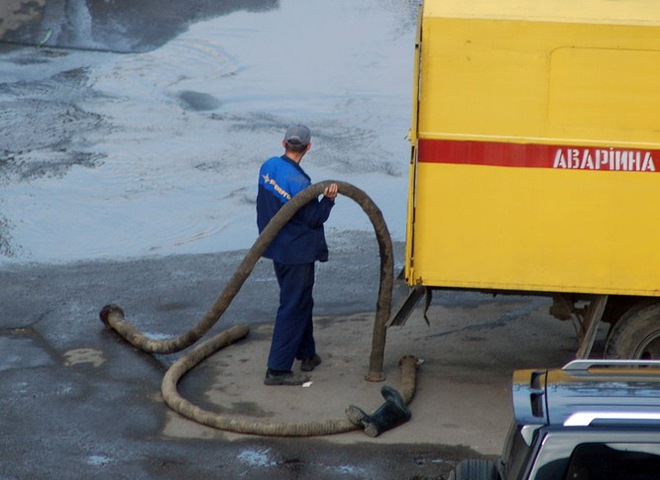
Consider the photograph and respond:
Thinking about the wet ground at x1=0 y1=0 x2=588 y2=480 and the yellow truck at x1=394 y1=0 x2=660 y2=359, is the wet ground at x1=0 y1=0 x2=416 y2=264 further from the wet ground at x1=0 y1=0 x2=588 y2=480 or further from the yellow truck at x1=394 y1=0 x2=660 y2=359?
the yellow truck at x1=394 y1=0 x2=660 y2=359

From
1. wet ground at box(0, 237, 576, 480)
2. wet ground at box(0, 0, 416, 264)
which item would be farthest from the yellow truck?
wet ground at box(0, 0, 416, 264)

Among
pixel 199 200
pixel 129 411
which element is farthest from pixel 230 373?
pixel 199 200

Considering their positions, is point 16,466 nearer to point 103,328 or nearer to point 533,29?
point 103,328

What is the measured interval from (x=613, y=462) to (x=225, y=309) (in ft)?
15.5

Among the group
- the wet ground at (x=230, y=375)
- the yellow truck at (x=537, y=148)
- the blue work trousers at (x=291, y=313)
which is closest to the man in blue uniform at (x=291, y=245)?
the blue work trousers at (x=291, y=313)

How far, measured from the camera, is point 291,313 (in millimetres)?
8180

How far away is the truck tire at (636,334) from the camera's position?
7.70m

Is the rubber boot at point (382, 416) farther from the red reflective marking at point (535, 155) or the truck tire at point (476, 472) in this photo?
the truck tire at point (476, 472)

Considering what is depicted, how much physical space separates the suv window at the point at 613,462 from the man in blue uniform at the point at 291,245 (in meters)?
4.25

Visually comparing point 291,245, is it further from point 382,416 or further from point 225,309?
point 382,416

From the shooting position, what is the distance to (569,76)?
729 centimetres

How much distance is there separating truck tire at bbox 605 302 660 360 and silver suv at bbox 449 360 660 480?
3429mm

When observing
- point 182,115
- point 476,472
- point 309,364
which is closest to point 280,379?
point 309,364

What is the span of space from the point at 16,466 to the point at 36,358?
6.61ft
